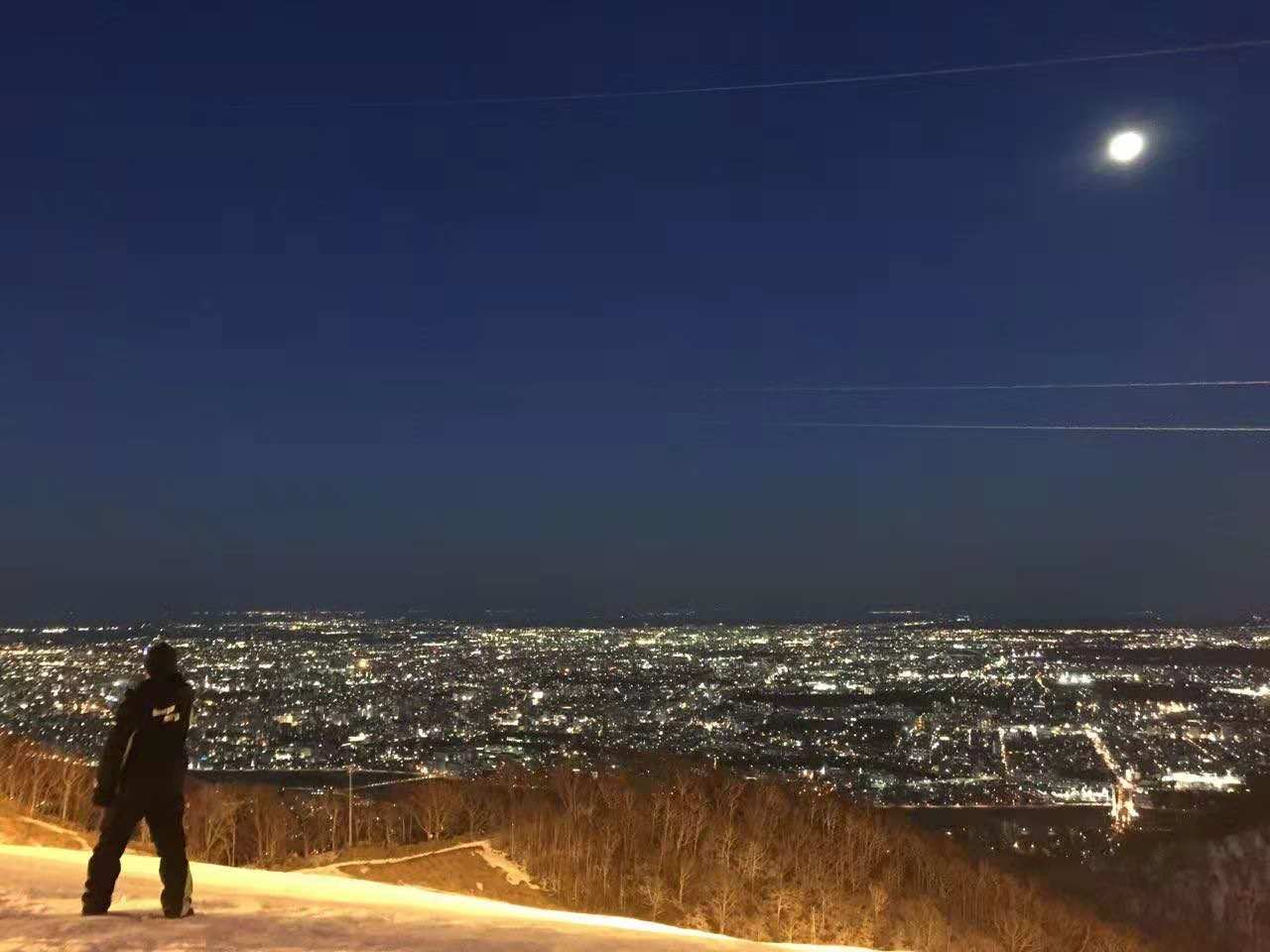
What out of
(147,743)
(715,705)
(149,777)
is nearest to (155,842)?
(149,777)

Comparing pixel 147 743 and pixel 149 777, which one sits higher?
pixel 147 743

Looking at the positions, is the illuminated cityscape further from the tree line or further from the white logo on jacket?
the white logo on jacket

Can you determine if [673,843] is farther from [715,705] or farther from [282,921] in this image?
[715,705]

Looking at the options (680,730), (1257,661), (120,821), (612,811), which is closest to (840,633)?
(1257,661)

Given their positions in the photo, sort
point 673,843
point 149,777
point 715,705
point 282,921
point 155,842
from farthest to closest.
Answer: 1. point 715,705
2. point 673,843
3. point 282,921
4. point 155,842
5. point 149,777

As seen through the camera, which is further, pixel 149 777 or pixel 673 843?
pixel 673 843

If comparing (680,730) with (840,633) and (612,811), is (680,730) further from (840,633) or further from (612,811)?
(840,633)

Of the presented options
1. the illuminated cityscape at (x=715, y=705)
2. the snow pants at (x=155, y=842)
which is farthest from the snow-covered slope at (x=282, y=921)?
the illuminated cityscape at (x=715, y=705)
